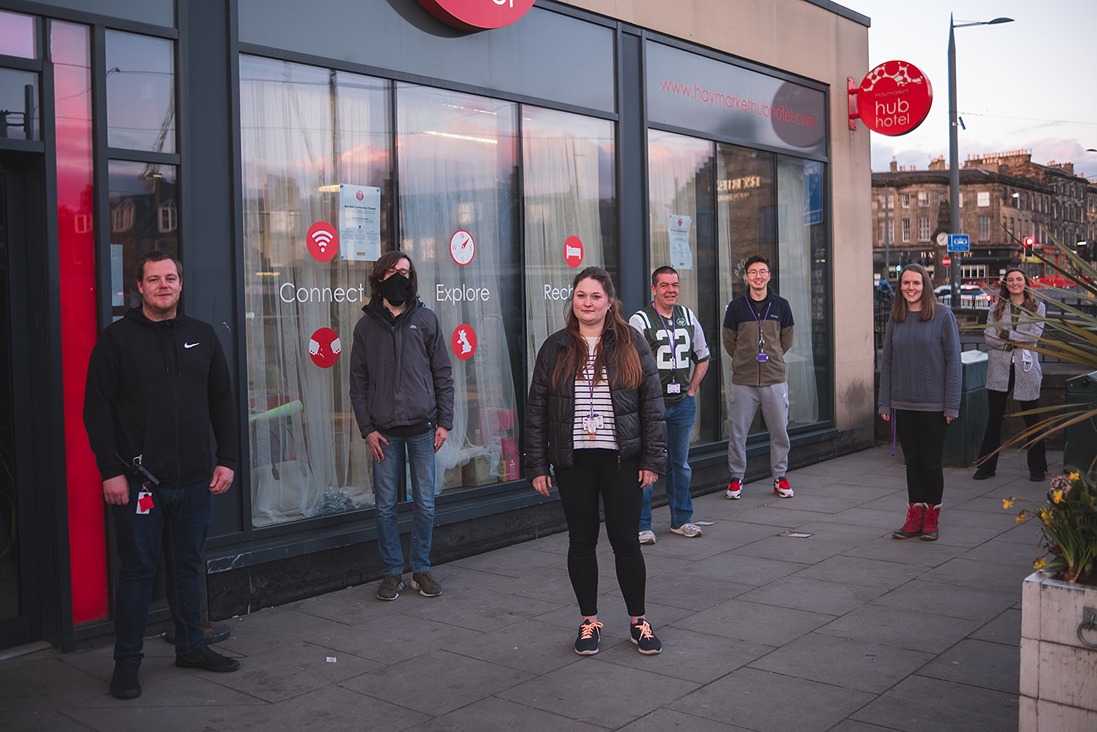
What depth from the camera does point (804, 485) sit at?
33.8ft

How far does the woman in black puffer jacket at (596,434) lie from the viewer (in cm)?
517

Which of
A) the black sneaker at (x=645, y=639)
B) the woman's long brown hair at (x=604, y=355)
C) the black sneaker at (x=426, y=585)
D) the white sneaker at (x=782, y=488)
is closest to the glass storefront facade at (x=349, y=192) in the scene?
the black sneaker at (x=426, y=585)

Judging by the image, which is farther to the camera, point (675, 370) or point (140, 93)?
point (675, 370)

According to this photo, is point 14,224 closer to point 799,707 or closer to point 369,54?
point 369,54

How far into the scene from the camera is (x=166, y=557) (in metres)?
5.31

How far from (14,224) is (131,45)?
1.14 meters

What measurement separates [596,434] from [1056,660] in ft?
7.32

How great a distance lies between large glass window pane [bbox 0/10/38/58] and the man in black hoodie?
1.31m

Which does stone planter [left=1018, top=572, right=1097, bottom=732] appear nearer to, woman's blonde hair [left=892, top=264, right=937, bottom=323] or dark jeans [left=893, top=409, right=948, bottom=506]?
dark jeans [left=893, top=409, right=948, bottom=506]

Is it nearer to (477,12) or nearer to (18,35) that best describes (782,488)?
(477,12)

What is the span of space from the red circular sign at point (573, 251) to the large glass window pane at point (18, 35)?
14.7ft

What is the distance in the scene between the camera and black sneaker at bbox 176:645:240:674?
513 cm

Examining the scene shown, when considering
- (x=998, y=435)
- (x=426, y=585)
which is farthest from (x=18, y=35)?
(x=998, y=435)

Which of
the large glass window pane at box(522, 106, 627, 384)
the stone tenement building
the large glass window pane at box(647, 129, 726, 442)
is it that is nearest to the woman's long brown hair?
the large glass window pane at box(522, 106, 627, 384)
